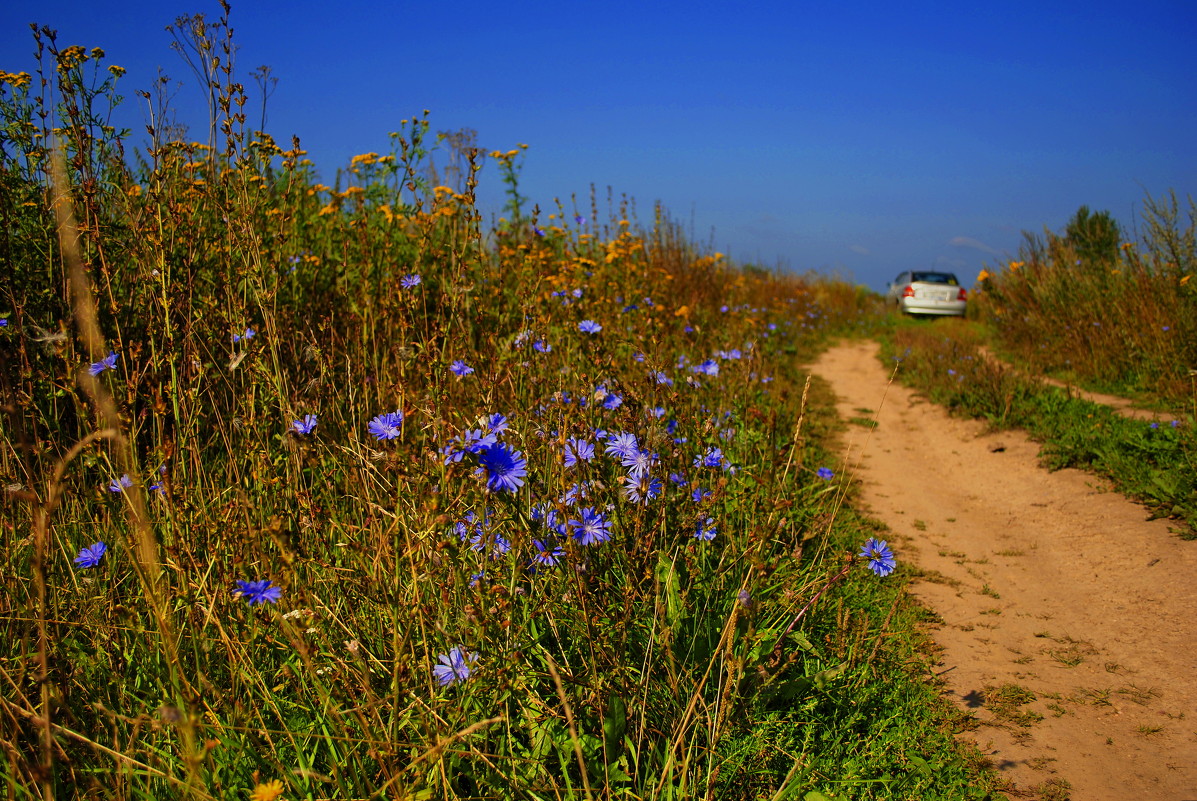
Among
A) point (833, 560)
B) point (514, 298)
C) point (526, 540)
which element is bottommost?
point (833, 560)

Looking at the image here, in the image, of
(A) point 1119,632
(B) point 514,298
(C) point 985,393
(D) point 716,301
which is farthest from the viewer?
(D) point 716,301

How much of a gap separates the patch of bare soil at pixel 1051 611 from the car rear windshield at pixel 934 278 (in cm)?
1119

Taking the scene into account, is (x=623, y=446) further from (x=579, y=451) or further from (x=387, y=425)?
(x=387, y=425)

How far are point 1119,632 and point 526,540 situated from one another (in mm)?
2361

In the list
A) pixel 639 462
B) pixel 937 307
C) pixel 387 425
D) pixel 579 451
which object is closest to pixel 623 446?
pixel 639 462

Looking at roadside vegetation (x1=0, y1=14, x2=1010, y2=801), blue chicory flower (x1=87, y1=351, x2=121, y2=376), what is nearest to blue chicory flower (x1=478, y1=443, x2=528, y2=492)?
roadside vegetation (x1=0, y1=14, x2=1010, y2=801)

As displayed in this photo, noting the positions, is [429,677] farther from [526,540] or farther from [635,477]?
[635,477]

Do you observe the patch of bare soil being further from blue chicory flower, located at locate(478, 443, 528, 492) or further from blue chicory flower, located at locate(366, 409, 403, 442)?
blue chicory flower, located at locate(366, 409, 403, 442)

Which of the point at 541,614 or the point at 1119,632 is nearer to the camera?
the point at 541,614

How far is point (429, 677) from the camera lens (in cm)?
142

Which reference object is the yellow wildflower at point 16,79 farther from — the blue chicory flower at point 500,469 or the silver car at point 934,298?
the silver car at point 934,298

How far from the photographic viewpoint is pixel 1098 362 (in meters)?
5.95

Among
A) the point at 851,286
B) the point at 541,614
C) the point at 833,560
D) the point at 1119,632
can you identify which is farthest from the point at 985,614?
the point at 851,286

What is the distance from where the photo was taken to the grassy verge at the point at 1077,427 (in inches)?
136
